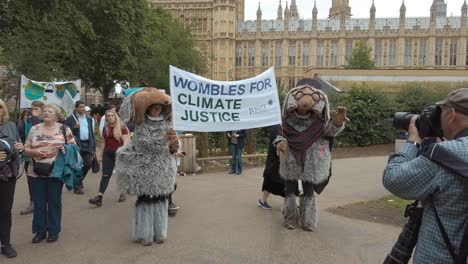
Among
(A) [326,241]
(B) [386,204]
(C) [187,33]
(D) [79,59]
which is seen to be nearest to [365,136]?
(B) [386,204]

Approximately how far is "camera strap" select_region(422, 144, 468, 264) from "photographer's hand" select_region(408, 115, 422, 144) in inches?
8.8

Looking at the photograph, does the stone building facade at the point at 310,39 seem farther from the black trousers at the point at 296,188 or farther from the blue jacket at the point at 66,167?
the blue jacket at the point at 66,167

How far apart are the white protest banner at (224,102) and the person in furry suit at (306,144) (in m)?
1.09

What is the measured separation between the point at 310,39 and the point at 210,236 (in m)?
60.9

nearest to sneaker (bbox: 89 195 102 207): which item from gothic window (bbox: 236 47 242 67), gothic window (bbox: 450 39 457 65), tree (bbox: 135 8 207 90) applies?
tree (bbox: 135 8 207 90)

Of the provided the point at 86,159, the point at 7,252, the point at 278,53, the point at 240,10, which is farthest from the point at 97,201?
the point at 240,10

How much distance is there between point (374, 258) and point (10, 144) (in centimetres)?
403

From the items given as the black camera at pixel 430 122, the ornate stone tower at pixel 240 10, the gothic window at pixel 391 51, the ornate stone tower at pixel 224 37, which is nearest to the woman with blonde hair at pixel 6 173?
the black camera at pixel 430 122

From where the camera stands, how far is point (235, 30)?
6475 cm

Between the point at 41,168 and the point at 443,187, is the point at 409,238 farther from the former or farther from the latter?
the point at 41,168

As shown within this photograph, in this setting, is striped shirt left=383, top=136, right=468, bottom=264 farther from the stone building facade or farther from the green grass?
the stone building facade

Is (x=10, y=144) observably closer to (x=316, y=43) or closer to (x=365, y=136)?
(x=365, y=136)

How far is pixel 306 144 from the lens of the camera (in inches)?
208

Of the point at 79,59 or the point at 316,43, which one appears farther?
the point at 316,43
